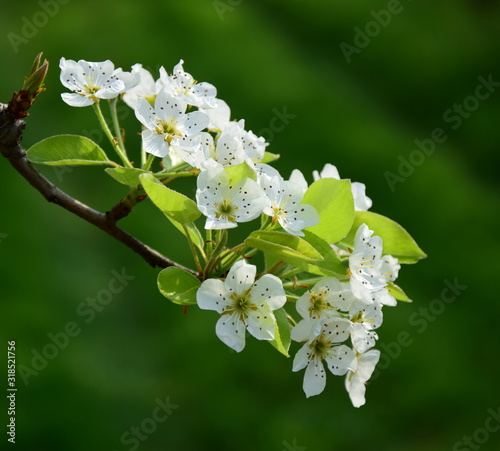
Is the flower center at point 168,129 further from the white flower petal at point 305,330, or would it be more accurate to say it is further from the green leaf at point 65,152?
the white flower petal at point 305,330

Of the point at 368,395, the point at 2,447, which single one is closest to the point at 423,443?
the point at 368,395

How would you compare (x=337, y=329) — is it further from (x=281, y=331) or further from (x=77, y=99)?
(x=77, y=99)

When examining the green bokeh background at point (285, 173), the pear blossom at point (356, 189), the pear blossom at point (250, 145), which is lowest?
the green bokeh background at point (285, 173)

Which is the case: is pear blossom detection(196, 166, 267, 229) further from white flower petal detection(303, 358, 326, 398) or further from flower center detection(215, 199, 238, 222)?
white flower petal detection(303, 358, 326, 398)

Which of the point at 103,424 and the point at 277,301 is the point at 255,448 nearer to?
the point at 103,424

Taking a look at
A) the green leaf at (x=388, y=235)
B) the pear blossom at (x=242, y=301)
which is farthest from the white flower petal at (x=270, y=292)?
the green leaf at (x=388, y=235)

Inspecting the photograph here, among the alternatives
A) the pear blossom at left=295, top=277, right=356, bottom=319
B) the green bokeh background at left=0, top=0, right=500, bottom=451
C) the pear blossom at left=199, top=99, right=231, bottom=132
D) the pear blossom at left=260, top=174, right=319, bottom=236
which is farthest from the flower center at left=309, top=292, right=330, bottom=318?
the green bokeh background at left=0, top=0, right=500, bottom=451
